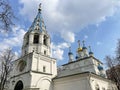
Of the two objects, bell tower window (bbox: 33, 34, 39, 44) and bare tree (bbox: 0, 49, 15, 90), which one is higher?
bell tower window (bbox: 33, 34, 39, 44)

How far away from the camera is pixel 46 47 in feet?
82.6

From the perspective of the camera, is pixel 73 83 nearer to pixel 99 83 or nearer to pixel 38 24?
pixel 99 83

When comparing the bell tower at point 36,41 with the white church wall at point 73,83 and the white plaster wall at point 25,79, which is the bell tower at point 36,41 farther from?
the white church wall at point 73,83

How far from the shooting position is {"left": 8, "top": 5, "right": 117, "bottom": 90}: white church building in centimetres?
1970

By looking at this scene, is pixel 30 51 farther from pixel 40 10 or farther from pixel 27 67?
A: pixel 40 10

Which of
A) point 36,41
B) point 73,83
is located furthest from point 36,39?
point 73,83

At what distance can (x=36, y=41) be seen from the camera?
25.8 metres

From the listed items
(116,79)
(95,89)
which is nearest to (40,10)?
(95,89)

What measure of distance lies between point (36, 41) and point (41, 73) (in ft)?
24.1

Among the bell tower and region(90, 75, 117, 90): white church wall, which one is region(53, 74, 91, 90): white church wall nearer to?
region(90, 75, 117, 90): white church wall

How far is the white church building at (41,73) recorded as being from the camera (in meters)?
19.7

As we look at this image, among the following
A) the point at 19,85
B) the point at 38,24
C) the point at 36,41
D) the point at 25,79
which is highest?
the point at 38,24

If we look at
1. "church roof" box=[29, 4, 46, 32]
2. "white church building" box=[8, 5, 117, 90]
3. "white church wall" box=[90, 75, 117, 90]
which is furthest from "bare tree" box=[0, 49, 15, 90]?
"white church wall" box=[90, 75, 117, 90]

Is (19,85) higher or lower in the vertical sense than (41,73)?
lower
